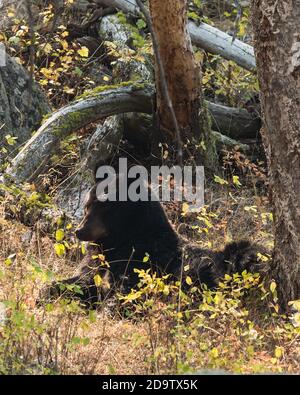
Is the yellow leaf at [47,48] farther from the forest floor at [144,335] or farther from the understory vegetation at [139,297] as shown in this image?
the forest floor at [144,335]

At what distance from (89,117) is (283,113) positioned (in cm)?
389

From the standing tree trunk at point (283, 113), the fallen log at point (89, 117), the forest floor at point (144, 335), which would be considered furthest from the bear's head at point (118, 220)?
the standing tree trunk at point (283, 113)

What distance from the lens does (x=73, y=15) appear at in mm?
12133

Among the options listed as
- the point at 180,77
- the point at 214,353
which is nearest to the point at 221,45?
the point at 180,77

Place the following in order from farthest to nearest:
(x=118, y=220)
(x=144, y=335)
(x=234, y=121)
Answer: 1. (x=234, y=121)
2. (x=118, y=220)
3. (x=144, y=335)

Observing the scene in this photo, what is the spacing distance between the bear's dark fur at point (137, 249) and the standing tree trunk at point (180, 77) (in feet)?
7.17

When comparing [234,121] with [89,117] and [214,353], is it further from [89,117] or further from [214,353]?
[214,353]

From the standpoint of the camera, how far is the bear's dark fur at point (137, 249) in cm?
694

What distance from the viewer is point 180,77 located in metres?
9.37

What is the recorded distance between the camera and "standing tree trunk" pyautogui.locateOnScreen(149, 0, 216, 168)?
902cm

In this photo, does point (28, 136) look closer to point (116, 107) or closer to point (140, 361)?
point (116, 107)

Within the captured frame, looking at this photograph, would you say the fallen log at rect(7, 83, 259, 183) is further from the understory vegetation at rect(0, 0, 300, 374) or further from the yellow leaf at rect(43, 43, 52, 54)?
the yellow leaf at rect(43, 43, 52, 54)

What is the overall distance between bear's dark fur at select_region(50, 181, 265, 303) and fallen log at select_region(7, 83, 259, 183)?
1.10 metres

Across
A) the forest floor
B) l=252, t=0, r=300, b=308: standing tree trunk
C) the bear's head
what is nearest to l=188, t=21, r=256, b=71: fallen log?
the bear's head
